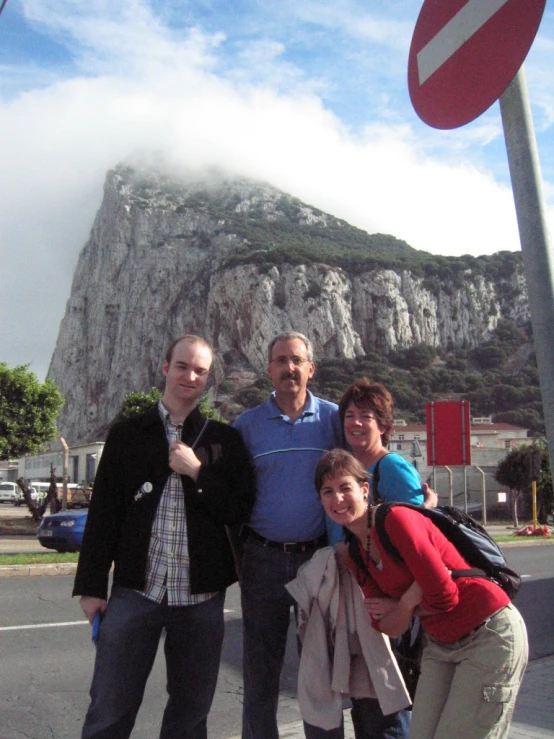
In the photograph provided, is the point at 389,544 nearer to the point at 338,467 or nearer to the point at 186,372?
the point at 338,467

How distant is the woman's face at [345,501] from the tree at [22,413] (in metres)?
23.9

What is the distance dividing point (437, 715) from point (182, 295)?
11224cm

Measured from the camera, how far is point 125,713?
269cm

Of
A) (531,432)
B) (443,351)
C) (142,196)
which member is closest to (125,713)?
(531,432)

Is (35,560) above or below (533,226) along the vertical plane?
below

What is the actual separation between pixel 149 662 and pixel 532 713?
2.97 meters

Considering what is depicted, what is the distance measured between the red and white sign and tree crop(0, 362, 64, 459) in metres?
24.6

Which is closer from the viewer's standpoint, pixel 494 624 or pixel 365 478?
pixel 494 624

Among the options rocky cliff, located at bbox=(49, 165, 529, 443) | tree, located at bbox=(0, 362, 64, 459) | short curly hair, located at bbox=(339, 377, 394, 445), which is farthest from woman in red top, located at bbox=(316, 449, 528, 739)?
rocky cliff, located at bbox=(49, 165, 529, 443)

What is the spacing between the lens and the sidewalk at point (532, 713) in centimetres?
415

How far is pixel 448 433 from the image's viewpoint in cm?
1817

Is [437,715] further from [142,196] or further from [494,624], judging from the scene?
[142,196]

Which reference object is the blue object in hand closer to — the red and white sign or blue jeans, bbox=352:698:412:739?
blue jeans, bbox=352:698:412:739

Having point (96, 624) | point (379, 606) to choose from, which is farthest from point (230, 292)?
point (379, 606)
